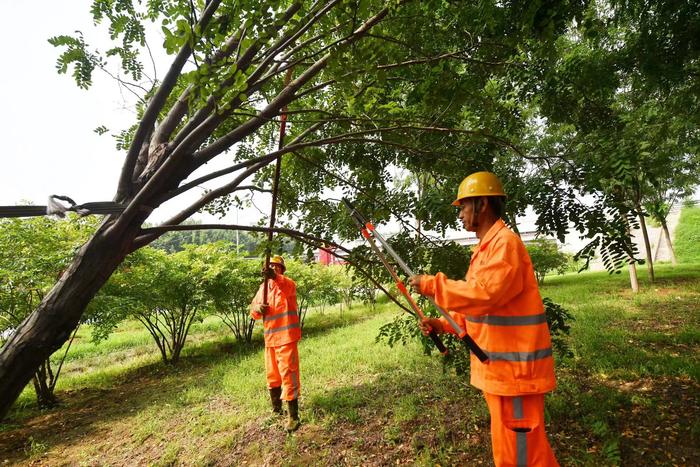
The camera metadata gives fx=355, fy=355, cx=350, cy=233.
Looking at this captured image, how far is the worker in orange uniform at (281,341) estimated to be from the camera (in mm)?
4523

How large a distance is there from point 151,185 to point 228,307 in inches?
315

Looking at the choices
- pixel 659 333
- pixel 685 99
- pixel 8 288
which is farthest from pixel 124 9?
pixel 659 333

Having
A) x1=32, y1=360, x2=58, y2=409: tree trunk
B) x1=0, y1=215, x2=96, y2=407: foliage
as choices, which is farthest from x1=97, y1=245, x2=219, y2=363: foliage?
x1=32, y1=360, x2=58, y2=409: tree trunk

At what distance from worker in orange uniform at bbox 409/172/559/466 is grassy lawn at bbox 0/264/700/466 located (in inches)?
58.1

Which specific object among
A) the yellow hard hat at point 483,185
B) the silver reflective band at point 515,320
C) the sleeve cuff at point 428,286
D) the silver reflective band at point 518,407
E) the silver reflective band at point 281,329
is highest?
the yellow hard hat at point 483,185

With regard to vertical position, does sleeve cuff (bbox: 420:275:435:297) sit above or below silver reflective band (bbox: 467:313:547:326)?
above

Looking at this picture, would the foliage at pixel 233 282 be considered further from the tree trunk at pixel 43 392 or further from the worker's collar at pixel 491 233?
the worker's collar at pixel 491 233

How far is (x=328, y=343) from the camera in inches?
356

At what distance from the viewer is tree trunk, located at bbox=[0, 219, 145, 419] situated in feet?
6.42

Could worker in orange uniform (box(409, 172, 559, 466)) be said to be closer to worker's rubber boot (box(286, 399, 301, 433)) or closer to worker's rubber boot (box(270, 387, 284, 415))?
worker's rubber boot (box(286, 399, 301, 433))

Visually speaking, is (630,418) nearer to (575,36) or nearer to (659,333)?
(659,333)

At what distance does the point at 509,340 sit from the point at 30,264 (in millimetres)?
6884

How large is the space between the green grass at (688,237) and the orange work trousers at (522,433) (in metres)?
23.1

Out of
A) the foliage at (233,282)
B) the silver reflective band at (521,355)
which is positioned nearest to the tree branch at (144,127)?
the silver reflective band at (521,355)
